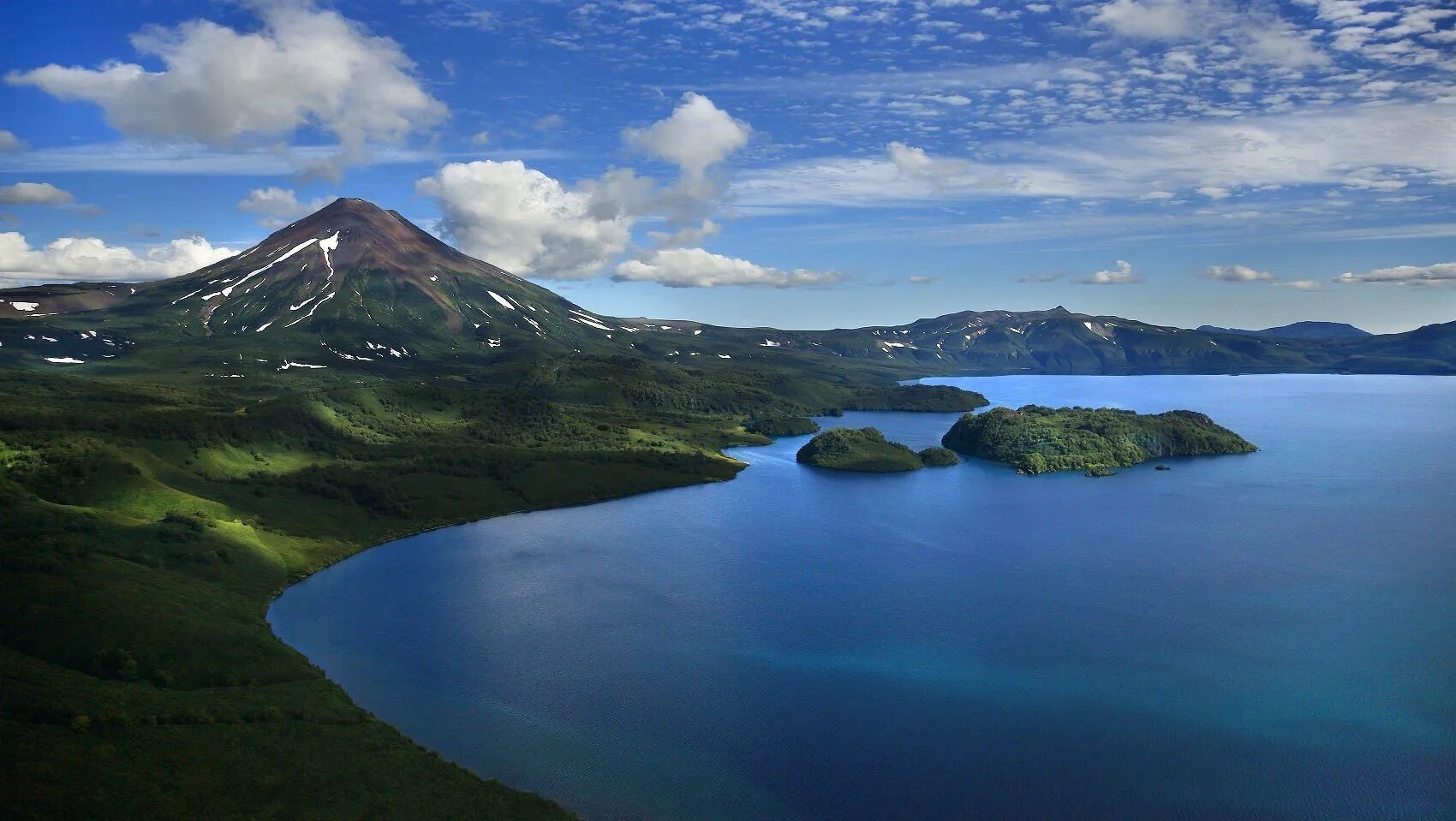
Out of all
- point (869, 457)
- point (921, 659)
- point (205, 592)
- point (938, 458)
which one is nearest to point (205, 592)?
point (205, 592)

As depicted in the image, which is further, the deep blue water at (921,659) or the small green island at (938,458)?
the small green island at (938,458)

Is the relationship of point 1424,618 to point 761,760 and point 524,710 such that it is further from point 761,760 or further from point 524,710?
point 524,710

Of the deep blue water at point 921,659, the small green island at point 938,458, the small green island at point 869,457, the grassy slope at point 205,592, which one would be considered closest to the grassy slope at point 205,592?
the grassy slope at point 205,592

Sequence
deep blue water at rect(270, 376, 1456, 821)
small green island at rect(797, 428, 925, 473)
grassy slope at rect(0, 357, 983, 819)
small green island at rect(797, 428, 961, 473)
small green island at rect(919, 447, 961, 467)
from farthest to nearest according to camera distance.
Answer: small green island at rect(919, 447, 961, 467) → small green island at rect(797, 428, 961, 473) → small green island at rect(797, 428, 925, 473) → deep blue water at rect(270, 376, 1456, 821) → grassy slope at rect(0, 357, 983, 819)

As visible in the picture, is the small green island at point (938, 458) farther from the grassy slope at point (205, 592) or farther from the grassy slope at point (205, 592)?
the grassy slope at point (205, 592)

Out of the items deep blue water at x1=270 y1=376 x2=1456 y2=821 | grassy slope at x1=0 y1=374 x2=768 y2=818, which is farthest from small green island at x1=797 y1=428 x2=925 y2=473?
deep blue water at x1=270 y1=376 x2=1456 y2=821

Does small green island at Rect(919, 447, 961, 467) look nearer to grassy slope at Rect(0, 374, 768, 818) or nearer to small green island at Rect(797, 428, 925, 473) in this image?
small green island at Rect(797, 428, 925, 473)

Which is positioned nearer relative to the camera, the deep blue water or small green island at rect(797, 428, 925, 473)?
the deep blue water

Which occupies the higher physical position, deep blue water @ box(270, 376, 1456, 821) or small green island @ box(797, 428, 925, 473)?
small green island @ box(797, 428, 925, 473)

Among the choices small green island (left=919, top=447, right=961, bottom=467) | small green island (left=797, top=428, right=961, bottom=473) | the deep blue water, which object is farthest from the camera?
small green island (left=919, top=447, right=961, bottom=467)
